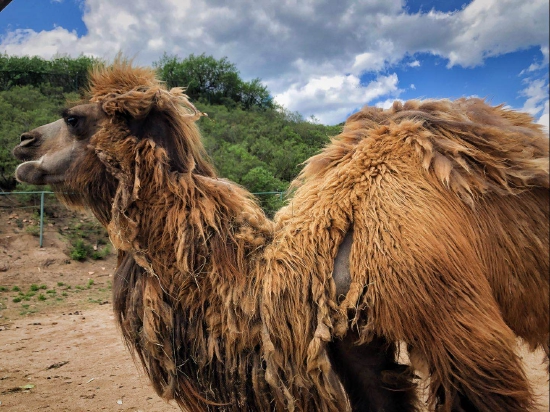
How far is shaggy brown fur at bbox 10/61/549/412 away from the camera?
1960mm

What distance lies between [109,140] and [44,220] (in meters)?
11.6

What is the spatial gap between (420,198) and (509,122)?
80cm

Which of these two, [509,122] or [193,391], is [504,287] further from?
[193,391]

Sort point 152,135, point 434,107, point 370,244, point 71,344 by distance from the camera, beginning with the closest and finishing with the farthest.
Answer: point 370,244 → point 434,107 → point 152,135 → point 71,344

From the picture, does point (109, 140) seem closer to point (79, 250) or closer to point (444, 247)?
point (444, 247)

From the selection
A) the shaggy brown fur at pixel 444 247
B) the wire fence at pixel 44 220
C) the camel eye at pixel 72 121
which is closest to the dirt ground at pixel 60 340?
the wire fence at pixel 44 220

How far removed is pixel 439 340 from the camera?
1.91 m

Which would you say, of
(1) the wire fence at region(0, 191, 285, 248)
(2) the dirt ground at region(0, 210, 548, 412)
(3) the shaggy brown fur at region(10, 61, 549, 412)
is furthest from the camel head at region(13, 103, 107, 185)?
(1) the wire fence at region(0, 191, 285, 248)

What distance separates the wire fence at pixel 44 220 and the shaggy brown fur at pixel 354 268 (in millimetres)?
8679

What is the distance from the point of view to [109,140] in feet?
8.77

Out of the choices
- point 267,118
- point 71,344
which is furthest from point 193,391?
point 267,118

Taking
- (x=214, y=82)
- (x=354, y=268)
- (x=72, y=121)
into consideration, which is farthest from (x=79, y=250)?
(x=214, y=82)

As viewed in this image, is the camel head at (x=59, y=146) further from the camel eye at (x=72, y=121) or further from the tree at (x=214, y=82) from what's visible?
the tree at (x=214, y=82)

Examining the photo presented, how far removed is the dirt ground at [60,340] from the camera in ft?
14.0
